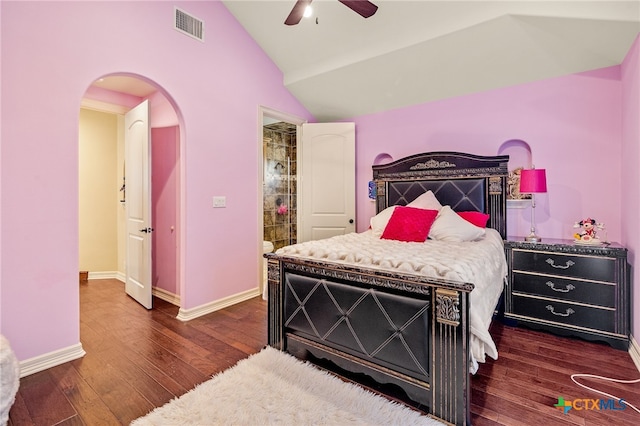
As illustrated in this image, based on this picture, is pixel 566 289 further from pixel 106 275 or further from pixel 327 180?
pixel 106 275

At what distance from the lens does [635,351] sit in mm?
2270

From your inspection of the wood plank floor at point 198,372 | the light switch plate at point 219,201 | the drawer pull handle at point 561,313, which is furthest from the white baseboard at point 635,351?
the light switch plate at point 219,201

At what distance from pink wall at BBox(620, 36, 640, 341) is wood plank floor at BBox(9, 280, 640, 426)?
2.09ft

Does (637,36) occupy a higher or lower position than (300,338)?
higher

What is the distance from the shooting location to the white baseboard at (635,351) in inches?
86.4

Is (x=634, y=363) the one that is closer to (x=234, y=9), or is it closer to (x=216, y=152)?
(x=216, y=152)

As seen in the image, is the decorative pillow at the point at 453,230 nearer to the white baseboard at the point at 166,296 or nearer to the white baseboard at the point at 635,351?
the white baseboard at the point at 635,351

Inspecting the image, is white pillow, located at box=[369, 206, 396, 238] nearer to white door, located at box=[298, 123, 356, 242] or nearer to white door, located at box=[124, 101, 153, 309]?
white door, located at box=[298, 123, 356, 242]

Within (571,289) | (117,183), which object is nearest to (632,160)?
(571,289)

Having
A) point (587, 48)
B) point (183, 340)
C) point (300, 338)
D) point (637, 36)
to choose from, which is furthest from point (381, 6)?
point (183, 340)

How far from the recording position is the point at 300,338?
7.41ft

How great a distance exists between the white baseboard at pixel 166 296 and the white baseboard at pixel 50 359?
1.26 meters

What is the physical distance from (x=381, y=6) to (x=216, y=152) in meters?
2.22

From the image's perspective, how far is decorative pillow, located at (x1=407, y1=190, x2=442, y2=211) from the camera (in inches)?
133
